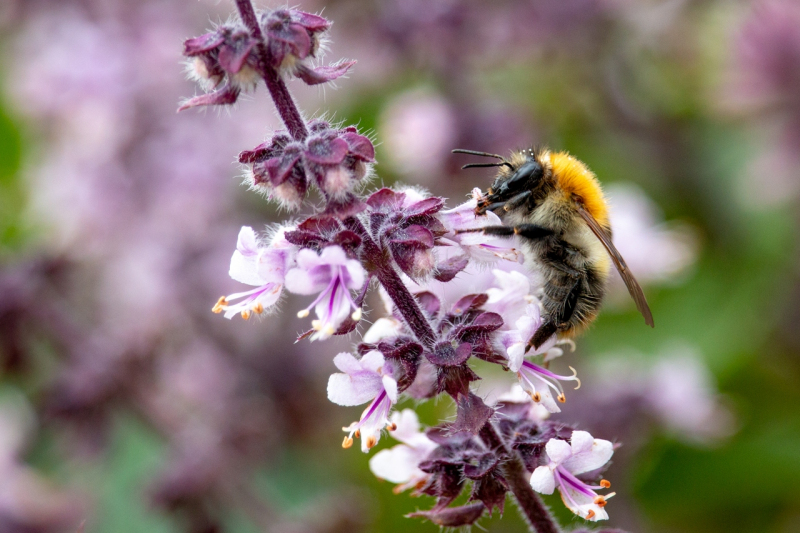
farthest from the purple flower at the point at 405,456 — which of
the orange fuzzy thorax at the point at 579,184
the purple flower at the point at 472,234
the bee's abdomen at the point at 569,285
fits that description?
the orange fuzzy thorax at the point at 579,184

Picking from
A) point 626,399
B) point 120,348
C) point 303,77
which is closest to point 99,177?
point 120,348

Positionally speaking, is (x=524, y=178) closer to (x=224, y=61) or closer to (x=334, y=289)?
(x=334, y=289)

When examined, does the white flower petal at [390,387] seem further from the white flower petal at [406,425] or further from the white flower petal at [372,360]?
the white flower petal at [406,425]

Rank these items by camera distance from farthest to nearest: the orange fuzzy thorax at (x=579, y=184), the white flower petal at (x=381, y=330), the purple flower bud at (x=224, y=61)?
the orange fuzzy thorax at (x=579, y=184) → the white flower petal at (x=381, y=330) → the purple flower bud at (x=224, y=61)

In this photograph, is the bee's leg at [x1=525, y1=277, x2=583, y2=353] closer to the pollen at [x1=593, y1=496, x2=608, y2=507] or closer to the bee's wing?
the bee's wing

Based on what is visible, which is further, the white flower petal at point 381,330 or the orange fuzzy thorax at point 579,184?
the orange fuzzy thorax at point 579,184

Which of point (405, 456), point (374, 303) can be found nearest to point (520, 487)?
point (405, 456)

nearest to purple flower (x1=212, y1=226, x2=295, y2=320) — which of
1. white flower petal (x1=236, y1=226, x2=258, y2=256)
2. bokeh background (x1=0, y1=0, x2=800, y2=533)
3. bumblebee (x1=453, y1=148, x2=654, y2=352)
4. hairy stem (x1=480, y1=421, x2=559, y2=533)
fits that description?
white flower petal (x1=236, y1=226, x2=258, y2=256)
